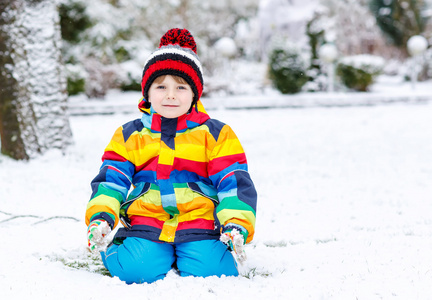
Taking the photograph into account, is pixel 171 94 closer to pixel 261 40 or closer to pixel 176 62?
pixel 176 62

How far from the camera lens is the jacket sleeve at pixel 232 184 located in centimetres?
196

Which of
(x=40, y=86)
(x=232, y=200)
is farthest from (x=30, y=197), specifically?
(x=232, y=200)

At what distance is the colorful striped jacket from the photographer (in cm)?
211

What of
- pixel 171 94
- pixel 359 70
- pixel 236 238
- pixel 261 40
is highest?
pixel 261 40

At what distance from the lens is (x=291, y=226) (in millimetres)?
3135

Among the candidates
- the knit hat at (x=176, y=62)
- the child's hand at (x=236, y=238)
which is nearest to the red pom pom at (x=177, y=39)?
the knit hat at (x=176, y=62)

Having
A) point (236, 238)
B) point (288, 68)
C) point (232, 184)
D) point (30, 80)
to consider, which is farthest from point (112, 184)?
point (288, 68)

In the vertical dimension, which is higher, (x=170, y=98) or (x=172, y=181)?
(x=170, y=98)

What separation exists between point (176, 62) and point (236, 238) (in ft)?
2.95

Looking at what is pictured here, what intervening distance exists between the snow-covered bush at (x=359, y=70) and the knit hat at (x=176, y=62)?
1222 cm

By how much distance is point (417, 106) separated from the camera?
11.2 meters

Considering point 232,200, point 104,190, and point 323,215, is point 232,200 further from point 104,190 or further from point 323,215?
point 323,215

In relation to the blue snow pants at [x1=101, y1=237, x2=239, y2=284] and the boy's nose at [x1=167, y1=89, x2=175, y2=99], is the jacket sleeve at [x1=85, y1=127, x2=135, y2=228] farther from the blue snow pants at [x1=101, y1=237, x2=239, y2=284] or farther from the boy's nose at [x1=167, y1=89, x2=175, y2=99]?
the boy's nose at [x1=167, y1=89, x2=175, y2=99]

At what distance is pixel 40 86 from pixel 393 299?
174 inches
